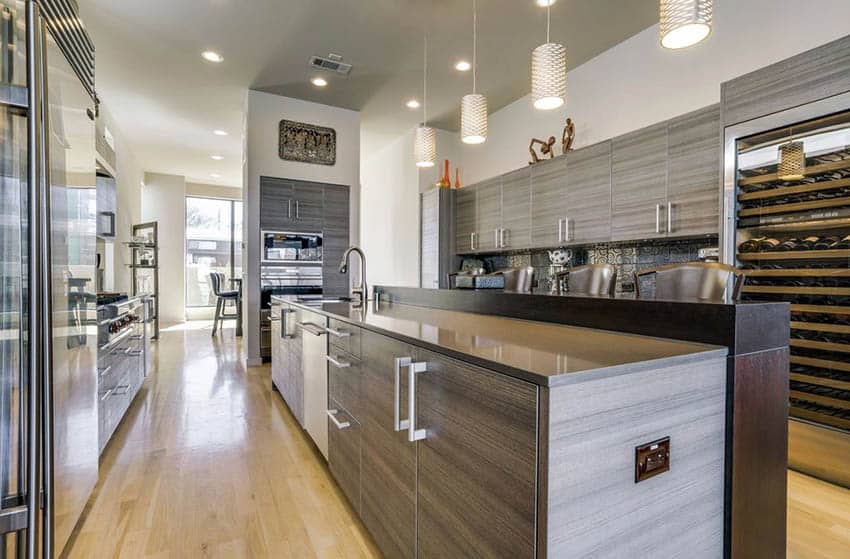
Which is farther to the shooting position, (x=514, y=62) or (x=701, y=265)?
(x=514, y=62)

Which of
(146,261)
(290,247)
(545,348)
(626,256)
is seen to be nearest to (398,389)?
(545,348)

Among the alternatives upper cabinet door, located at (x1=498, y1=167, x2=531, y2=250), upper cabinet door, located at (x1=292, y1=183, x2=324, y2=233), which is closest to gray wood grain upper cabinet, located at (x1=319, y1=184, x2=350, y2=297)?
upper cabinet door, located at (x1=292, y1=183, x2=324, y2=233)

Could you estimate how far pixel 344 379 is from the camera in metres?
1.77

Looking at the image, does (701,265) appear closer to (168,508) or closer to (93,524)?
(168,508)

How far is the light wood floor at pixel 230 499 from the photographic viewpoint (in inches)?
62.6

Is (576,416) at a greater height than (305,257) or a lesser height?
lesser

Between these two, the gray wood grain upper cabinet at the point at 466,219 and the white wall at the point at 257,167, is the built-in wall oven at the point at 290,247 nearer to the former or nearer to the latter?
the white wall at the point at 257,167

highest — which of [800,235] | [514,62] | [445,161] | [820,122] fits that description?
[514,62]

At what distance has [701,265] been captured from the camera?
185 centimetres

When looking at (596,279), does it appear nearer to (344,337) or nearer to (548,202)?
(548,202)

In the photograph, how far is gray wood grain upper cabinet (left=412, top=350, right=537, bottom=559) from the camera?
0.77 m

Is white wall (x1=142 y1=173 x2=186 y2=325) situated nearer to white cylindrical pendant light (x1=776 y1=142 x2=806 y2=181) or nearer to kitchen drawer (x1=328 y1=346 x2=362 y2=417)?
kitchen drawer (x1=328 y1=346 x2=362 y2=417)

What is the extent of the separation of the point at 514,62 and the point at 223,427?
4.12 meters

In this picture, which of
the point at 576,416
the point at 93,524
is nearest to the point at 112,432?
the point at 93,524
